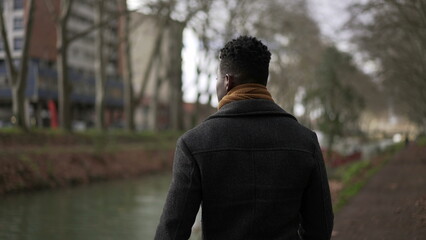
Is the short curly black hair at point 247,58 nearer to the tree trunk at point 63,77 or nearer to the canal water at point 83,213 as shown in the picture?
the canal water at point 83,213

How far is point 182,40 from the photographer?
115 ft

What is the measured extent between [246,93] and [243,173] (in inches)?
15.6

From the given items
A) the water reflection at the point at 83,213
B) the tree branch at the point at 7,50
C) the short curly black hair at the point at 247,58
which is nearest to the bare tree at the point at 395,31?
the water reflection at the point at 83,213

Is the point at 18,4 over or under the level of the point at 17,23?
over

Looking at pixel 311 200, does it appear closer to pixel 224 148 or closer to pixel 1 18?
pixel 224 148

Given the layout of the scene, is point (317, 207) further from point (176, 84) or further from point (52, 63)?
point (52, 63)

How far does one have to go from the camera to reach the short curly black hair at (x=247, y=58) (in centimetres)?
262

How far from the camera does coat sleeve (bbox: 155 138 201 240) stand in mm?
2406

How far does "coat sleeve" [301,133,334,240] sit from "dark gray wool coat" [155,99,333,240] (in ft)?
0.22

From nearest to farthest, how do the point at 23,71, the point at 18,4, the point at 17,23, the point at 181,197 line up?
the point at 181,197 → the point at 23,71 → the point at 17,23 → the point at 18,4

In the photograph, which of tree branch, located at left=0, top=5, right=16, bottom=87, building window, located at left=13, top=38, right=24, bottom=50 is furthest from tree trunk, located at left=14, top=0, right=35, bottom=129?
building window, located at left=13, top=38, right=24, bottom=50

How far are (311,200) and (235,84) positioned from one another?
0.69 m

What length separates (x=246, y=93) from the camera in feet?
8.45

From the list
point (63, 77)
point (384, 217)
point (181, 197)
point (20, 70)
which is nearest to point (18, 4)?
point (63, 77)
